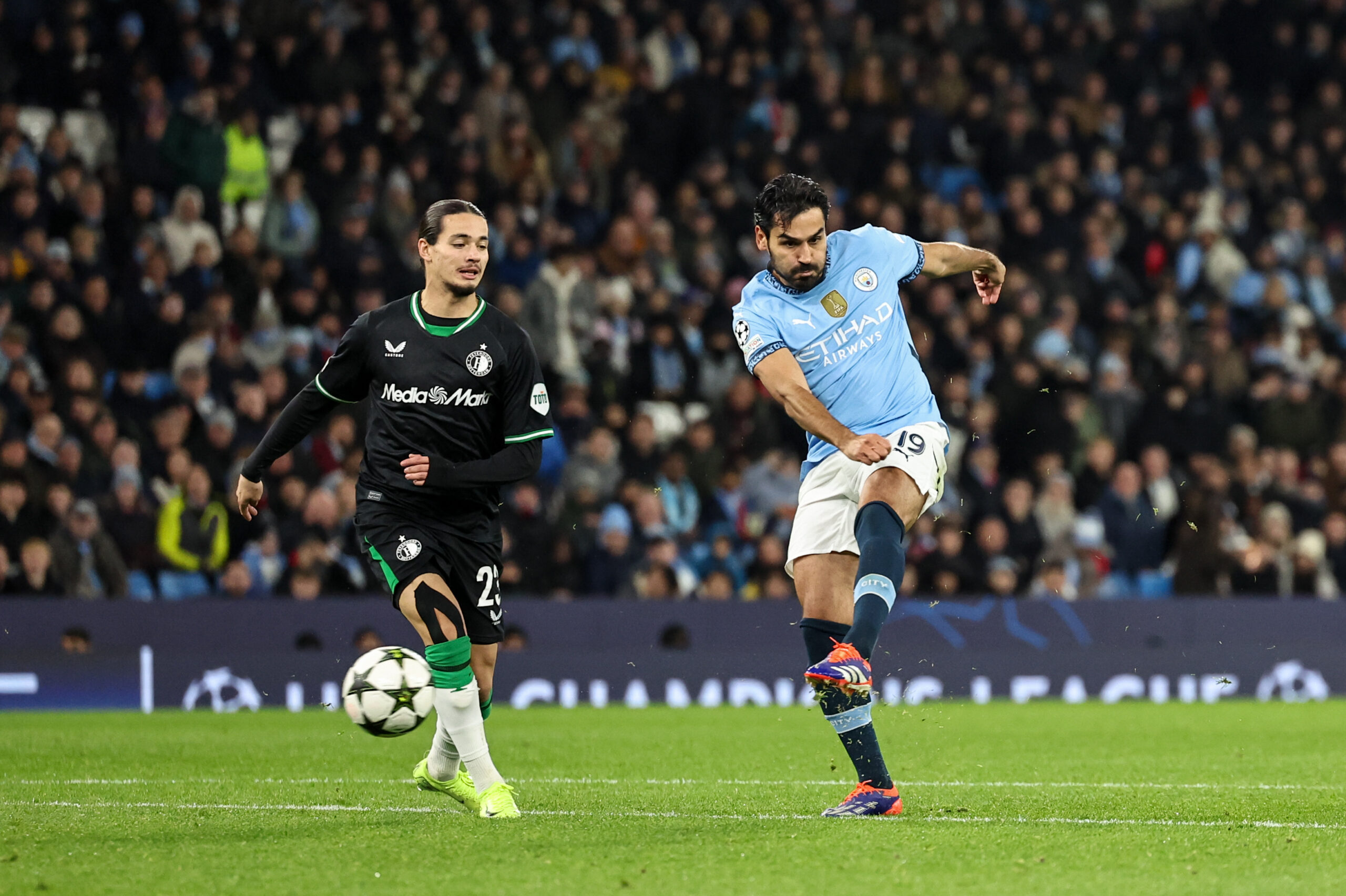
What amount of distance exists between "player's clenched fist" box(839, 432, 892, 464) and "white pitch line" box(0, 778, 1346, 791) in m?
1.92

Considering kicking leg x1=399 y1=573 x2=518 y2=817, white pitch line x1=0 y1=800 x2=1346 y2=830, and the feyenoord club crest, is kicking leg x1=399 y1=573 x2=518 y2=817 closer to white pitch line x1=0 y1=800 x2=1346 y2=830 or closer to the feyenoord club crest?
white pitch line x1=0 y1=800 x2=1346 y2=830

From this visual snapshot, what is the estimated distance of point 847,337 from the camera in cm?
717

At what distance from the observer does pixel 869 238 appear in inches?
290

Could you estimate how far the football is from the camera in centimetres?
668

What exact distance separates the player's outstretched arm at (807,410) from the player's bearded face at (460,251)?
3.77 feet

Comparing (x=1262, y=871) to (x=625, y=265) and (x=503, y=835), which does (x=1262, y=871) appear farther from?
(x=625, y=265)

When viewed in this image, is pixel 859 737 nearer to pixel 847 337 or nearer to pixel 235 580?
pixel 847 337

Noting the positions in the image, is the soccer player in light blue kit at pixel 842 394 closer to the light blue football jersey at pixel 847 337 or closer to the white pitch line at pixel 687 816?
the light blue football jersey at pixel 847 337

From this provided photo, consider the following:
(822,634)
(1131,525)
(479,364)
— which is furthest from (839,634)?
(1131,525)

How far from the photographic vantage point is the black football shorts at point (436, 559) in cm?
683

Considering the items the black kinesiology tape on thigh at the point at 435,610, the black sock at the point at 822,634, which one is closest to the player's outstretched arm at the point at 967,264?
the black sock at the point at 822,634

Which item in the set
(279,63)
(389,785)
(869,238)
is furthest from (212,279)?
(869,238)

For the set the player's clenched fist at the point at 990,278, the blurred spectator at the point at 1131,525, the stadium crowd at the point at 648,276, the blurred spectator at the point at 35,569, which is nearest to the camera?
the player's clenched fist at the point at 990,278

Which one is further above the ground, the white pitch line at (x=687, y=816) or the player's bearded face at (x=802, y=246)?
the player's bearded face at (x=802, y=246)
